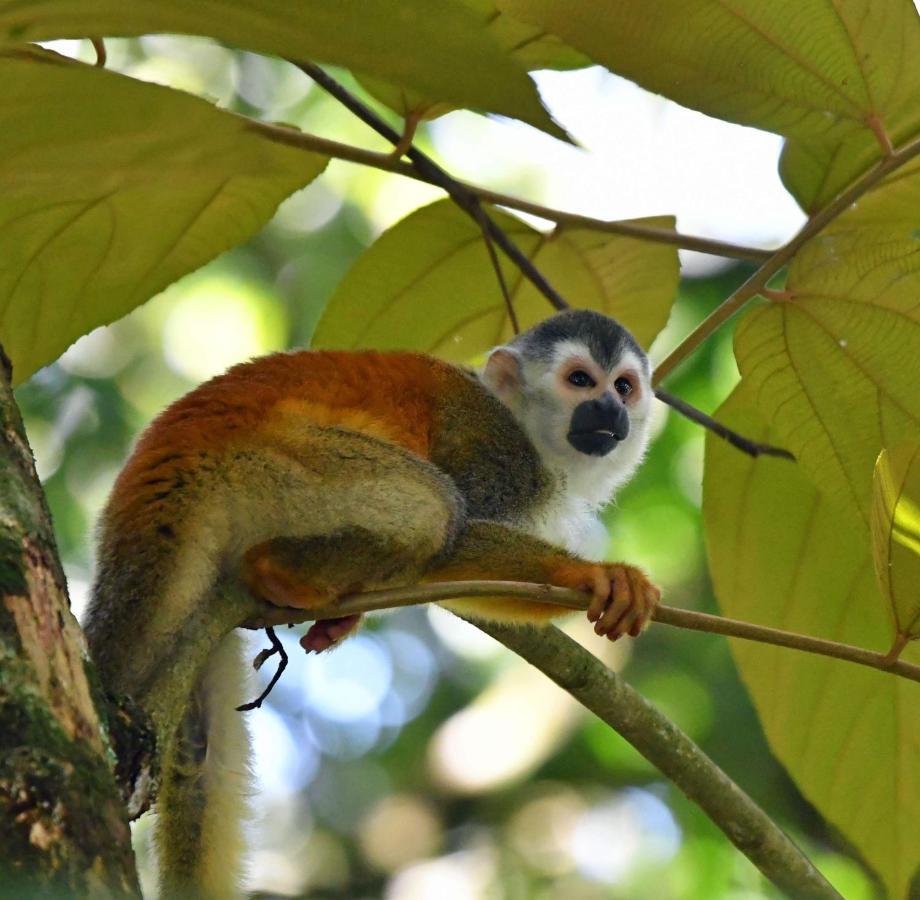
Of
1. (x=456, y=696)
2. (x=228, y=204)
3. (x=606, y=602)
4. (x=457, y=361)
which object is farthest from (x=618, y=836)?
(x=228, y=204)

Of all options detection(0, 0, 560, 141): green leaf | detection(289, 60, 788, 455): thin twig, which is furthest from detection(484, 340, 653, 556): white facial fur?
detection(0, 0, 560, 141): green leaf

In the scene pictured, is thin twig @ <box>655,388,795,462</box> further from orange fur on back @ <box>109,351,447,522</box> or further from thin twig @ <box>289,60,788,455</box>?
orange fur on back @ <box>109,351,447,522</box>

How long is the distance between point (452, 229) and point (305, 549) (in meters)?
0.87

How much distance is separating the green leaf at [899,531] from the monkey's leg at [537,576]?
58cm

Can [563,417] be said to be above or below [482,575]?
below

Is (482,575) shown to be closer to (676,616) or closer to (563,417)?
(676,616)

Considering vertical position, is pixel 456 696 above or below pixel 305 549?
below

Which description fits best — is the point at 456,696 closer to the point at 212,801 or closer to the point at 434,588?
the point at 212,801

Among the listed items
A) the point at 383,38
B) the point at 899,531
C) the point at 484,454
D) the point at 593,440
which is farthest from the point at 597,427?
the point at 383,38

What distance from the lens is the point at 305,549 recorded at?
7.84ft

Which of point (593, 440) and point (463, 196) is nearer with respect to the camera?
point (463, 196)

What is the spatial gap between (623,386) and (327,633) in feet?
4.14

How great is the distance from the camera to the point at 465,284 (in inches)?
116

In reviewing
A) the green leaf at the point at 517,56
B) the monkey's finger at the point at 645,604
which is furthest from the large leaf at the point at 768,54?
the monkey's finger at the point at 645,604
